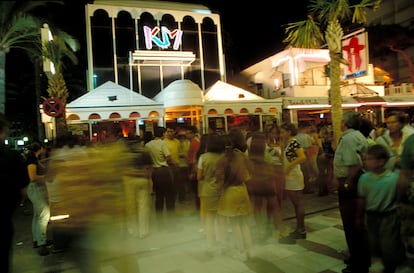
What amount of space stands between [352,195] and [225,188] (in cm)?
169

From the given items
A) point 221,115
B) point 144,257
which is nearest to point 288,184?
point 144,257

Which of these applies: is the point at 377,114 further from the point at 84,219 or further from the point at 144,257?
the point at 84,219

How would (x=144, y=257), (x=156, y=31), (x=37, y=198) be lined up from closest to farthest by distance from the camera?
(x=144, y=257) → (x=37, y=198) → (x=156, y=31)

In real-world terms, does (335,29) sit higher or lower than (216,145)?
higher

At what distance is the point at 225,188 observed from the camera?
4637mm

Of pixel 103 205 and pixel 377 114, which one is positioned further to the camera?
pixel 377 114

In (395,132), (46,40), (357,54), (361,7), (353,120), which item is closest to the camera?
(353,120)

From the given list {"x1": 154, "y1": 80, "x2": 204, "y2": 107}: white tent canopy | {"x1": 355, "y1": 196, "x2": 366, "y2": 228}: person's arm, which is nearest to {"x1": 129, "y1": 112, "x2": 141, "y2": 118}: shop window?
{"x1": 154, "y1": 80, "x2": 204, "y2": 107}: white tent canopy

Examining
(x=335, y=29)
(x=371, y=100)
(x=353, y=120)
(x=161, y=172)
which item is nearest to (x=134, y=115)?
(x=161, y=172)

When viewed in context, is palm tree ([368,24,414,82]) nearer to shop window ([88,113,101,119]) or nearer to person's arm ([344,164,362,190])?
shop window ([88,113,101,119])

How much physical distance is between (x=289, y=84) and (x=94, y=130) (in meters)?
11.7

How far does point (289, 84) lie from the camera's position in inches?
777

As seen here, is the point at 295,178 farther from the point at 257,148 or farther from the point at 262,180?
the point at 257,148

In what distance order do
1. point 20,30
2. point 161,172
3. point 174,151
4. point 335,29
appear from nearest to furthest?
point 161,172
point 174,151
point 20,30
point 335,29
